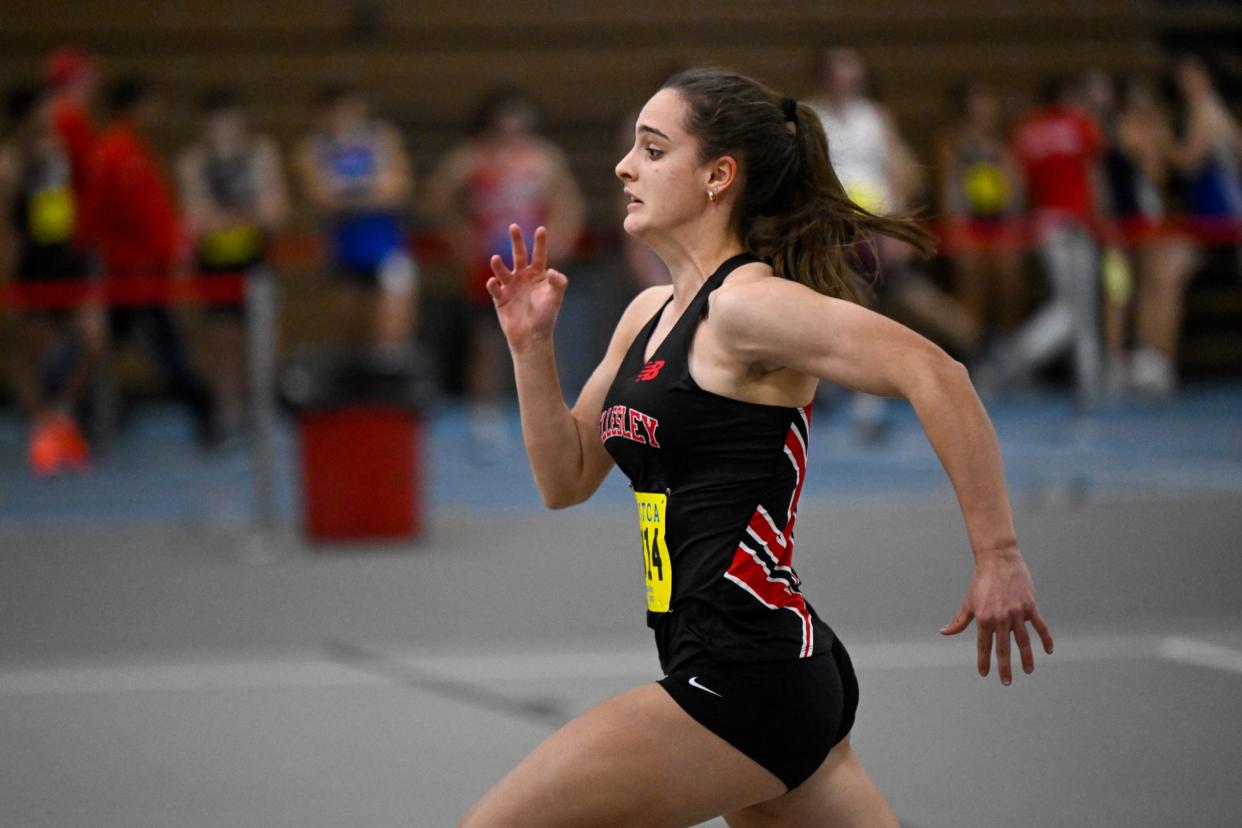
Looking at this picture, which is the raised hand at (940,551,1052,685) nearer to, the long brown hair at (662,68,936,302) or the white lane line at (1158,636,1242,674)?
the long brown hair at (662,68,936,302)

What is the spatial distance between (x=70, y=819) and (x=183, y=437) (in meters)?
9.31

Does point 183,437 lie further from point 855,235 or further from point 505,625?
point 855,235

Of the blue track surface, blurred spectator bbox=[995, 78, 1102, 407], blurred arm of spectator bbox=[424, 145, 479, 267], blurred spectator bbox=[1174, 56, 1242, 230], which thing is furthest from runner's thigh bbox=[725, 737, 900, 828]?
blurred spectator bbox=[1174, 56, 1242, 230]

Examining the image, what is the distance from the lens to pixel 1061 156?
13.8m

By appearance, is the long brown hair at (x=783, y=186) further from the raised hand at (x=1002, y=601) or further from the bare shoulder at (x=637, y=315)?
the raised hand at (x=1002, y=601)

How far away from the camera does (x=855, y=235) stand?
290 centimetres

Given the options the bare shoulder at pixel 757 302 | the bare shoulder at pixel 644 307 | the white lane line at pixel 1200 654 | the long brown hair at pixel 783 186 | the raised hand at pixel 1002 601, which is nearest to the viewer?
the raised hand at pixel 1002 601

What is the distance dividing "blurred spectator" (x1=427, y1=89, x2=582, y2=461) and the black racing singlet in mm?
8268

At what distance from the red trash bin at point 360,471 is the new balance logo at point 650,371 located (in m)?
5.35

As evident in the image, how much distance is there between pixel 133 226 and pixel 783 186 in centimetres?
937

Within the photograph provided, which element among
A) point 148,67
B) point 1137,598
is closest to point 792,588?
point 1137,598

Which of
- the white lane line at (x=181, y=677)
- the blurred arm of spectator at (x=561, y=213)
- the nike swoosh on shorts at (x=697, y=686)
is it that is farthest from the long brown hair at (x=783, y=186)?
the blurred arm of spectator at (x=561, y=213)

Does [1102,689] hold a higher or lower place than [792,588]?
lower

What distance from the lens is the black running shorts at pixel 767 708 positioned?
2703 mm
